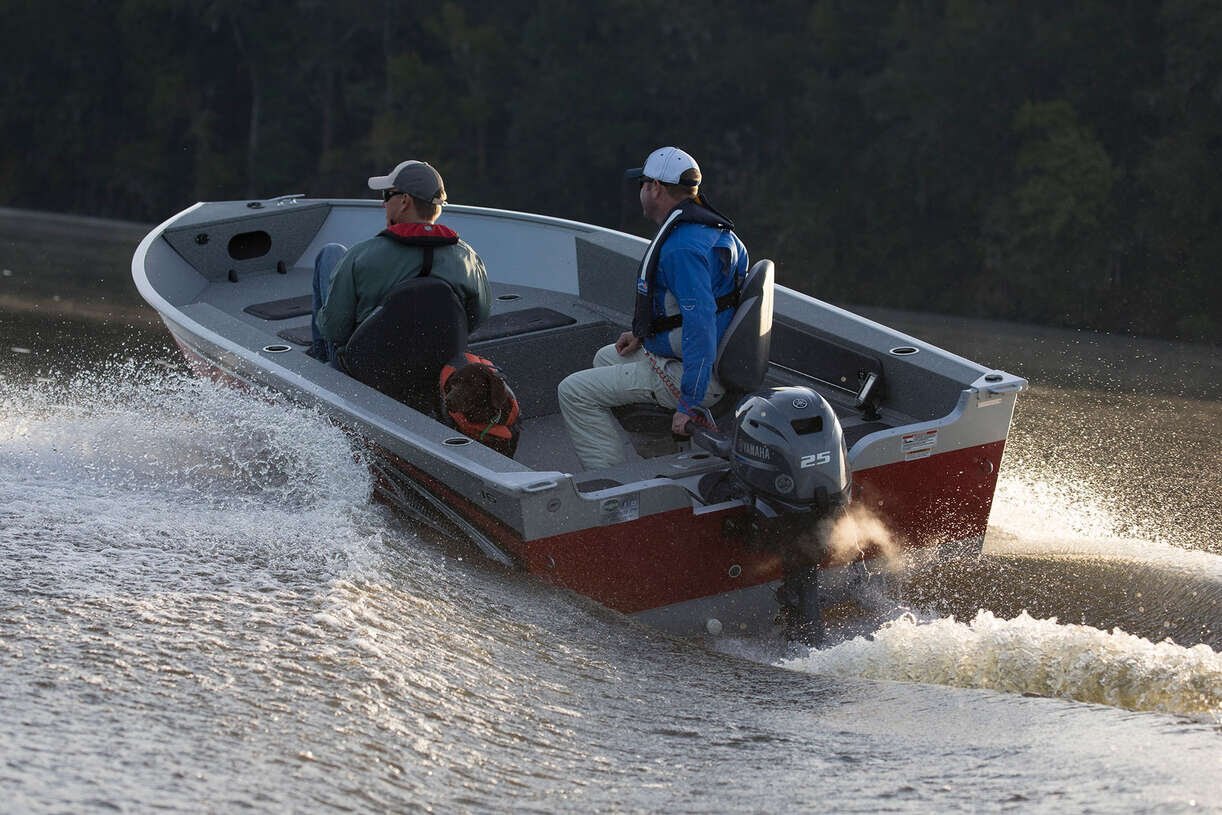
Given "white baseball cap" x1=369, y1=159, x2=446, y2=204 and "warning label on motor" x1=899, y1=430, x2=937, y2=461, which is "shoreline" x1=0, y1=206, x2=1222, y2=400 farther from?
"white baseball cap" x1=369, y1=159, x2=446, y2=204

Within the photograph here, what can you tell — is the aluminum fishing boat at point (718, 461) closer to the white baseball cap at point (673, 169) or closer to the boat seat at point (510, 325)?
the boat seat at point (510, 325)

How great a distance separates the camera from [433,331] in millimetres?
4684

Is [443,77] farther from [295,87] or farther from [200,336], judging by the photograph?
[200,336]

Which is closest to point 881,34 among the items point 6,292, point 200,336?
point 6,292

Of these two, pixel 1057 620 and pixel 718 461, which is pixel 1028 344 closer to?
pixel 1057 620

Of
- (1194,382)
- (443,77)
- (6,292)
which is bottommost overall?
(6,292)

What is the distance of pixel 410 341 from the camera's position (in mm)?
4703

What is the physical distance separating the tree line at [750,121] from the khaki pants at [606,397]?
12.1 meters

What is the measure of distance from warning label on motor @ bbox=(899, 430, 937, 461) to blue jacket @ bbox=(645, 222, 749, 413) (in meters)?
0.57

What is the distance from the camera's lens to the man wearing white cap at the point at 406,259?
4.70 metres

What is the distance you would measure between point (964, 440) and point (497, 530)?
4.42 ft

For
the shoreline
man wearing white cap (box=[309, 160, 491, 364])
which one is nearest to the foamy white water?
man wearing white cap (box=[309, 160, 491, 364])

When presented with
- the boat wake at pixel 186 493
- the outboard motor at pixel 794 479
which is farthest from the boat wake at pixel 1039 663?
the boat wake at pixel 186 493

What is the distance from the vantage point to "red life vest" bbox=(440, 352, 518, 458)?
4.59m
